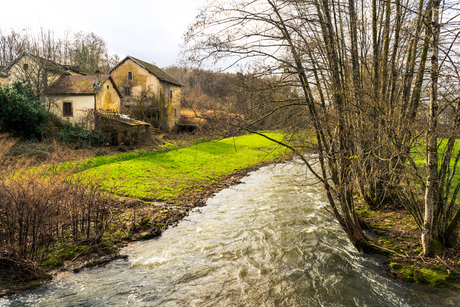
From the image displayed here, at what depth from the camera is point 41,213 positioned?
6293 millimetres

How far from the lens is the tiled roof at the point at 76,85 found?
2409 cm

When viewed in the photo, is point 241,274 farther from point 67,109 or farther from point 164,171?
point 67,109

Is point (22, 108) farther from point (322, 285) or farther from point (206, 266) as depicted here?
point (322, 285)

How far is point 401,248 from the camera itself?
7051mm

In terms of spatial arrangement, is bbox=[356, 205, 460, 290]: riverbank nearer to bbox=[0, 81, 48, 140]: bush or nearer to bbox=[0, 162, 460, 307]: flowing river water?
bbox=[0, 162, 460, 307]: flowing river water

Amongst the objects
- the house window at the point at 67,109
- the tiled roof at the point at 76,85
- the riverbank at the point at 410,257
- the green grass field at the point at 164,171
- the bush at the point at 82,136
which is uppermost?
the tiled roof at the point at 76,85

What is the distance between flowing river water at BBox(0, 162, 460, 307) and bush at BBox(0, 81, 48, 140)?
17.4 m

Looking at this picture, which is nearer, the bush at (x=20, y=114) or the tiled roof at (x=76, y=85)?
the bush at (x=20, y=114)

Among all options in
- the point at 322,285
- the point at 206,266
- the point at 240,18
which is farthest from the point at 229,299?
the point at 240,18

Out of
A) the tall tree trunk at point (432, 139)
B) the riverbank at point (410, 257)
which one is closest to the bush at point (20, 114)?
the riverbank at point (410, 257)

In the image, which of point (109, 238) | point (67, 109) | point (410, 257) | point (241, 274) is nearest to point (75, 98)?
point (67, 109)

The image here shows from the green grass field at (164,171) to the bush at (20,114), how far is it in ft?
23.8

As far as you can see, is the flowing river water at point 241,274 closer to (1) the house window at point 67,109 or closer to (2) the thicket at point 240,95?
(2) the thicket at point 240,95

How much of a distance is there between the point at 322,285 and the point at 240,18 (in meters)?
6.25
